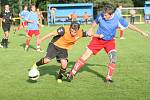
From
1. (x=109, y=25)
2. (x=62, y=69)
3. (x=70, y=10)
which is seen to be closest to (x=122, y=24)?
(x=109, y=25)

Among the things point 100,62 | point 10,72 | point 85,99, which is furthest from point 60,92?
point 100,62

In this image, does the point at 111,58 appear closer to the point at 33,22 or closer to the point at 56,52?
the point at 56,52

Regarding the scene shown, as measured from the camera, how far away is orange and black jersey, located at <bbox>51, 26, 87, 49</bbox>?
9.93 metres

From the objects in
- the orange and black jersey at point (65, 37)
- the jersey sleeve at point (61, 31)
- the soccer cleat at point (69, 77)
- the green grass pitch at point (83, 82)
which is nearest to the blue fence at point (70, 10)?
the green grass pitch at point (83, 82)

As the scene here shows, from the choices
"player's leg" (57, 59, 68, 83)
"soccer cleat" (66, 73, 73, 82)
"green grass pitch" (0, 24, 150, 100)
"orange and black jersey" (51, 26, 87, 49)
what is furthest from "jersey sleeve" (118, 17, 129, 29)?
"soccer cleat" (66, 73, 73, 82)

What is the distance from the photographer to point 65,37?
1003 cm

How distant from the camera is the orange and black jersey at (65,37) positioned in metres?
9.93

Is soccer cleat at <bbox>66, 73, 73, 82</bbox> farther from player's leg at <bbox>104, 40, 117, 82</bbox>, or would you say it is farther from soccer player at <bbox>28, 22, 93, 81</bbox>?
player's leg at <bbox>104, 40, 117, 82</bbox>

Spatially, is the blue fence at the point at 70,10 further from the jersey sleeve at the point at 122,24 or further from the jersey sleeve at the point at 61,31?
the jersey sleeve at the point at 61,31

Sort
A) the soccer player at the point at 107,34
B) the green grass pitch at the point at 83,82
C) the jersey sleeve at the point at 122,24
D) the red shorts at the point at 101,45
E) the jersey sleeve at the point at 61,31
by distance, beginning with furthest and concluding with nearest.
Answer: the red shorts at the point at 101,45
the jersey sleeve at the point at 122,24
the soccer player at the point at 107,34
the jersey sleeve at the point at 61,31
the green grass pitch at the point at 83,82

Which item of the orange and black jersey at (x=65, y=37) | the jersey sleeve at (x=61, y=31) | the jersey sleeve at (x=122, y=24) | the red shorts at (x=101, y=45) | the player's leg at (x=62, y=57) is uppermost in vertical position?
the jersey sleeve at (x=122, y=24)

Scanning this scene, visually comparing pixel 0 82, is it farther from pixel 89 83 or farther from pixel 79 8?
pixel 79 8

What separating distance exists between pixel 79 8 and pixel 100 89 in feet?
131

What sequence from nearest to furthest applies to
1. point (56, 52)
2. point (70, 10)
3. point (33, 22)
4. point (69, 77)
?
point (56, 52) < point (69, 77) < point (33, 22) < point (70, 10)
